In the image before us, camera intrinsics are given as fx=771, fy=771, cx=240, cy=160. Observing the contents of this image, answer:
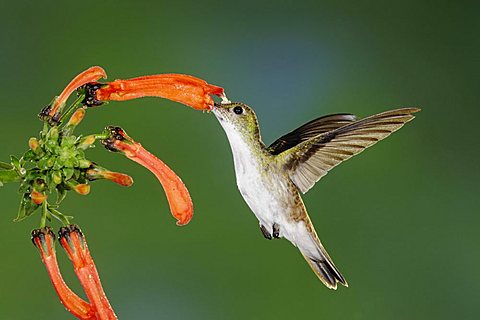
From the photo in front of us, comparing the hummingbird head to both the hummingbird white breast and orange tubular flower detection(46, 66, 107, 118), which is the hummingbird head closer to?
the hummingbird white breast

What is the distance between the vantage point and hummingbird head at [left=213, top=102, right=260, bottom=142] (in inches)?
39.1

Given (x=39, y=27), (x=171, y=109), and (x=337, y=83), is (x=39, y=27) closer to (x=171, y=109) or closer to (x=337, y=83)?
(x=171, y=109)

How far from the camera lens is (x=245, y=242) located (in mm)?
2236

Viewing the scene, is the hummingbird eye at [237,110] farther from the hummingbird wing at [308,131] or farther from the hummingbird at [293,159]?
the hummingbird wing at [308,131]

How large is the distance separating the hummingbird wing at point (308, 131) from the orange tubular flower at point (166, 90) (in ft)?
0.98

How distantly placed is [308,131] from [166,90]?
0.37 meters

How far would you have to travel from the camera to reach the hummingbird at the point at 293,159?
1.03 meters

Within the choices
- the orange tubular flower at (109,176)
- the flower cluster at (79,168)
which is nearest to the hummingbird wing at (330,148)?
the flower cluster at (79,168)

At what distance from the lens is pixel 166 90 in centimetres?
92

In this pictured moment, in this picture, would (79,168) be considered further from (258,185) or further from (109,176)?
(258,185)

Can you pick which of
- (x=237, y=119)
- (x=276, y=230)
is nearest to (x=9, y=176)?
(x=237, y=119)

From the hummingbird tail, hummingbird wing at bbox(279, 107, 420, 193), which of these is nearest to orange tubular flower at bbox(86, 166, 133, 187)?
hummingbird wing at bbox(279, 107, 420, 193)

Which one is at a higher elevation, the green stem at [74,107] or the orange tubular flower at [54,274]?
the green stem at [74,107]

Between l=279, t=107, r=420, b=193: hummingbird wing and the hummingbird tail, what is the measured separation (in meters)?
0.13
